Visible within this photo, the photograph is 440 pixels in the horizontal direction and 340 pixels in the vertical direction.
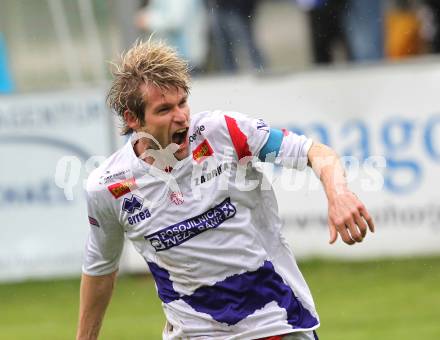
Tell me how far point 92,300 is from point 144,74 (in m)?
1.13

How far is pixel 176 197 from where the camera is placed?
4996mm

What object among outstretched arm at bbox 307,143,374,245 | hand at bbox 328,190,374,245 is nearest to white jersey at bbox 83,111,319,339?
outstretched arm at bbox 307,143,374,245

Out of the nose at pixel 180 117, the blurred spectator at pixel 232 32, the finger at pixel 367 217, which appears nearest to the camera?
the finger at pixel 367 217

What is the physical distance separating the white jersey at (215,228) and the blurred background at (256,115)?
463 centimetres

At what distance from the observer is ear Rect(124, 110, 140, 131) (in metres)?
5.02

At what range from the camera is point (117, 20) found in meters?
12.0

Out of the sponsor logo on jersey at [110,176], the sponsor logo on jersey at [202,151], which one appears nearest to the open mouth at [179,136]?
the sponsor logo on jersey at [202,151]

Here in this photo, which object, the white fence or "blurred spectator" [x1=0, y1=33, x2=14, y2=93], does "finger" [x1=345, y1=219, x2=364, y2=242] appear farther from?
"blurred spectator" [x1=0, y1=33, x2=14, y2=93]

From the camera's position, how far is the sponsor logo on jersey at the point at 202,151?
5023mm

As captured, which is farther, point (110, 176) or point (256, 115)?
point (256, 115)

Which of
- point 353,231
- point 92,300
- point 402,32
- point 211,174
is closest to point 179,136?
→ point 211,174

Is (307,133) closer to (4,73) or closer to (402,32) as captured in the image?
(402,32)

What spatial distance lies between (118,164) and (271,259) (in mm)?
836

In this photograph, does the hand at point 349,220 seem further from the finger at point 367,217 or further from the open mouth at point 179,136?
the open mouth at point 179,136
